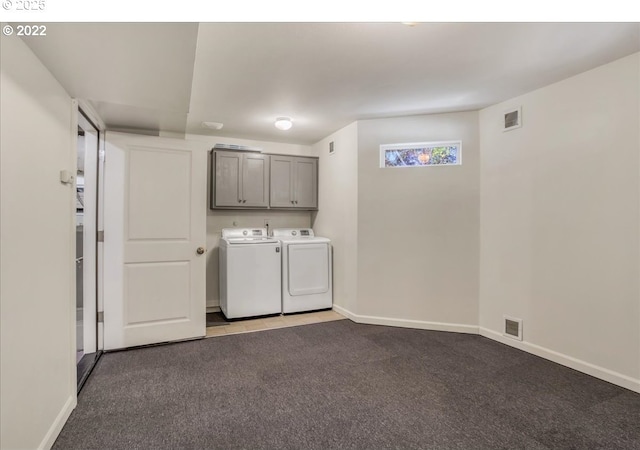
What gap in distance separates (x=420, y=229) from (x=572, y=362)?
170 centimetres

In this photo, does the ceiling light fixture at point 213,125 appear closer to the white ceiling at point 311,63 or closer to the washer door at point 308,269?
the white ceiling at point 311,63

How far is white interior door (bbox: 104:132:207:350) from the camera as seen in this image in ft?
9.72

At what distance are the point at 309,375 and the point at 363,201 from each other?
6.52ft

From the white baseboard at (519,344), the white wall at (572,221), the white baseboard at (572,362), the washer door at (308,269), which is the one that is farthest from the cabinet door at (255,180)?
the white baseboard at (572,362)

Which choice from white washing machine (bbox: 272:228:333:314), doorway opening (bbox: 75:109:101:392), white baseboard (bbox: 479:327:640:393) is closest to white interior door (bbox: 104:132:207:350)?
doorway opening (bbox: 75:109:101:392)

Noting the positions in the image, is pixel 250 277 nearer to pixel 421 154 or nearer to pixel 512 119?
pixel 421 154

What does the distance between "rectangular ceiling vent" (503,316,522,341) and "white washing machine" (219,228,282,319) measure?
98.2 inches

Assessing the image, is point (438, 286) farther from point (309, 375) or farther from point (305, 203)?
point (305, 203)

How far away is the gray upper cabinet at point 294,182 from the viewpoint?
4449 millimetres

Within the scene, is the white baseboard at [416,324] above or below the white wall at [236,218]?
below

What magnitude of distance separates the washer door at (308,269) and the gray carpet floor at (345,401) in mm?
1165

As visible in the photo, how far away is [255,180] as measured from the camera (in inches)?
170

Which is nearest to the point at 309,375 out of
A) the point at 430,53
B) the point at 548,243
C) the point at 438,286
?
the point at 438,286

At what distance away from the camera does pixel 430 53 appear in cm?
226
